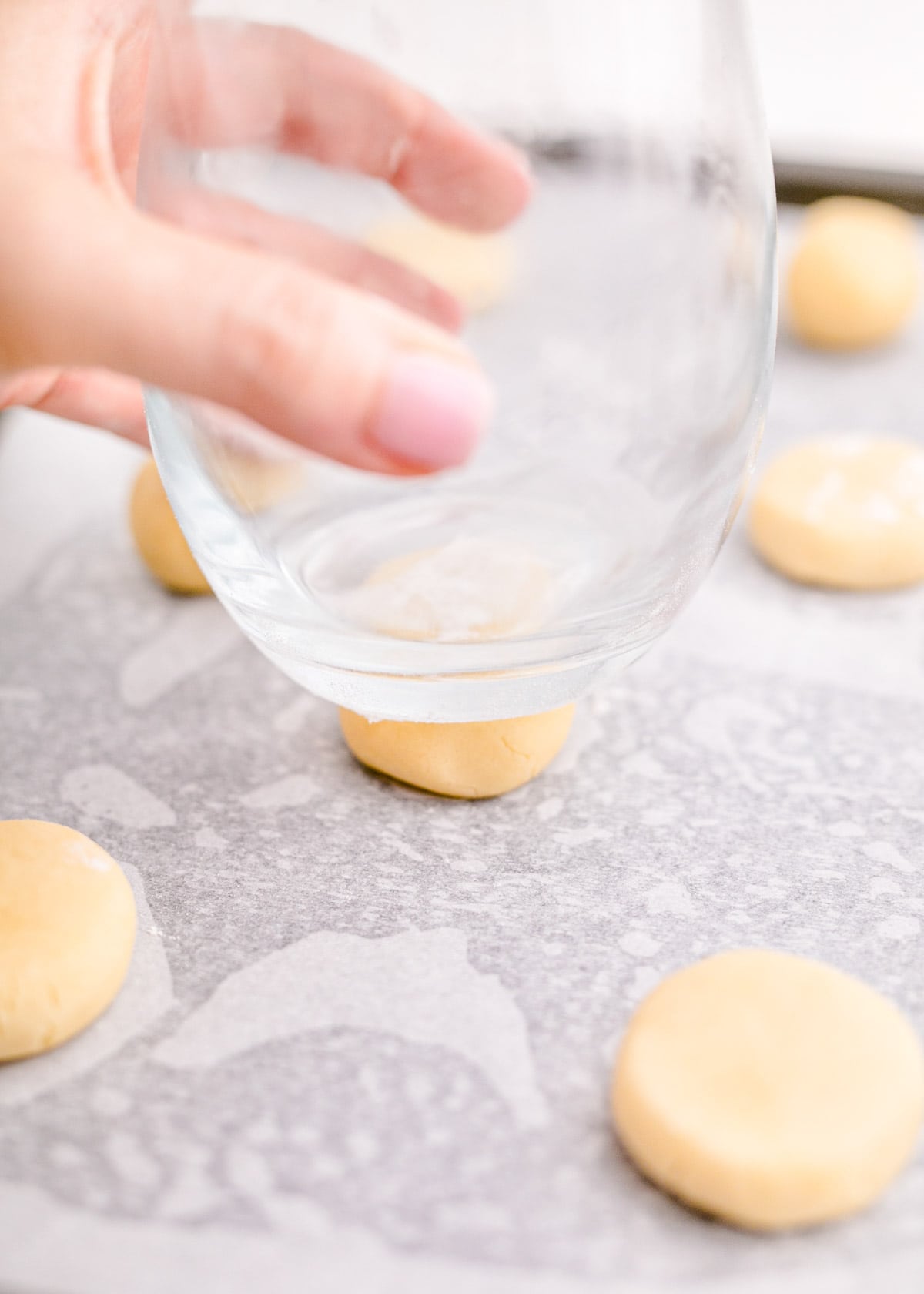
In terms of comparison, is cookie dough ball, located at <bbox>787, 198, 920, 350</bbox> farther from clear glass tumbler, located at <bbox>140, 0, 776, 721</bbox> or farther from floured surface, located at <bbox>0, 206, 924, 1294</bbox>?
clear glass tumbler, located at <bbox>140, 0, 776, 721</bbox>

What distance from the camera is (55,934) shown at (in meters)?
0.37

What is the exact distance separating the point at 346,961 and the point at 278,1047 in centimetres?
4

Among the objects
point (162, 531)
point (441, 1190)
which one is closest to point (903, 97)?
point (162, 531)

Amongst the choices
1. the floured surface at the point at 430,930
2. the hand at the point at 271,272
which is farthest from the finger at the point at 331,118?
the floured surface at the point at 430,930

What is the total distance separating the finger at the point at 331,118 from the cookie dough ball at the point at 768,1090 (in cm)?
20

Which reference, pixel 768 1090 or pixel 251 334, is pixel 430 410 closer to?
pixel 251 334

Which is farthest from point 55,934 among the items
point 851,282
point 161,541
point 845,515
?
point 851,282

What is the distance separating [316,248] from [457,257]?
1.4 inches

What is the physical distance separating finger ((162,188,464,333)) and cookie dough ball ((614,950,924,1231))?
179 mm

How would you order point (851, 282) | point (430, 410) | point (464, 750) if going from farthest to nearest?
point (851, 282)
point (464, 750)
point (430, 410)

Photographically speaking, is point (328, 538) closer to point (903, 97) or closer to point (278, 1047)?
point (278, 1047)

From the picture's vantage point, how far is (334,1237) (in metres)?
0.31

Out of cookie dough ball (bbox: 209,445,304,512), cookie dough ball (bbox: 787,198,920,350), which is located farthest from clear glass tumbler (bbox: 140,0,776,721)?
cookie dough ball (bbox: 787,198,920,350)

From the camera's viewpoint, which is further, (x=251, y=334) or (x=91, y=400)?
(x=91, y=400)
